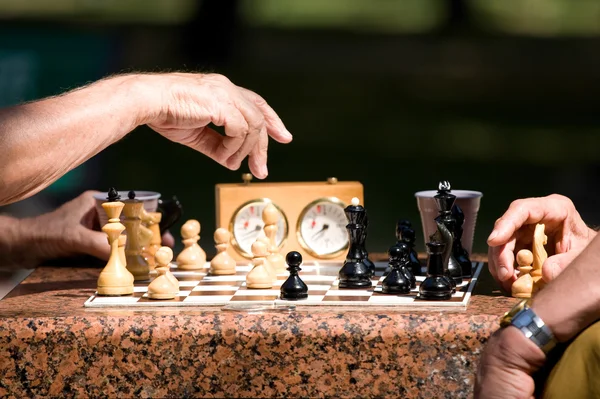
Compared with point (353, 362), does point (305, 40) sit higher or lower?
higher

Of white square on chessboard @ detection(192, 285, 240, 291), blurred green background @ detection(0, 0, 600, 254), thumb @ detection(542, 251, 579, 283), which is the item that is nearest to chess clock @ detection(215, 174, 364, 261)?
white square on chessboard @ detection(192, 285, 240, 291)

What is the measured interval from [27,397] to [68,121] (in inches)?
19.4

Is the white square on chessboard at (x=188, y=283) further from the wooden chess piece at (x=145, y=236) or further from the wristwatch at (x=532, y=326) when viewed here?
the wristwatch at (x=532, y=326)

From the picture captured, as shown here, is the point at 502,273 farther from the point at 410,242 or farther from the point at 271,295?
the point at 271,295

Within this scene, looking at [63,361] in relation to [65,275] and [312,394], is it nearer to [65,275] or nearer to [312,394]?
[312,394]

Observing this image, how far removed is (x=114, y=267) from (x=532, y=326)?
81 cm

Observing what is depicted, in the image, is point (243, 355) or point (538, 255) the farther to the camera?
point (538, 255)

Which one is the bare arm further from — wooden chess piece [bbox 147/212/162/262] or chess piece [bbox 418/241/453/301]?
chess piece [bbox 418/241/453/301]

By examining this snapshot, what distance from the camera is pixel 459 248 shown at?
7.35ft

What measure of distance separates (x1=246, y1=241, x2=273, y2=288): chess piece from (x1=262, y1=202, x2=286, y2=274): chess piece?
16 centimetres

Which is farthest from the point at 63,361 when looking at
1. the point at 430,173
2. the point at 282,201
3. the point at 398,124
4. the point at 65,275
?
the point at 398,124

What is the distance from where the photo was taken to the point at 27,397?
1837 millimetres

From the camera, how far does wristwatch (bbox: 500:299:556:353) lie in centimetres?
173

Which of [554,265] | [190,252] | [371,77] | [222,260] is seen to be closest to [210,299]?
[222,260]
